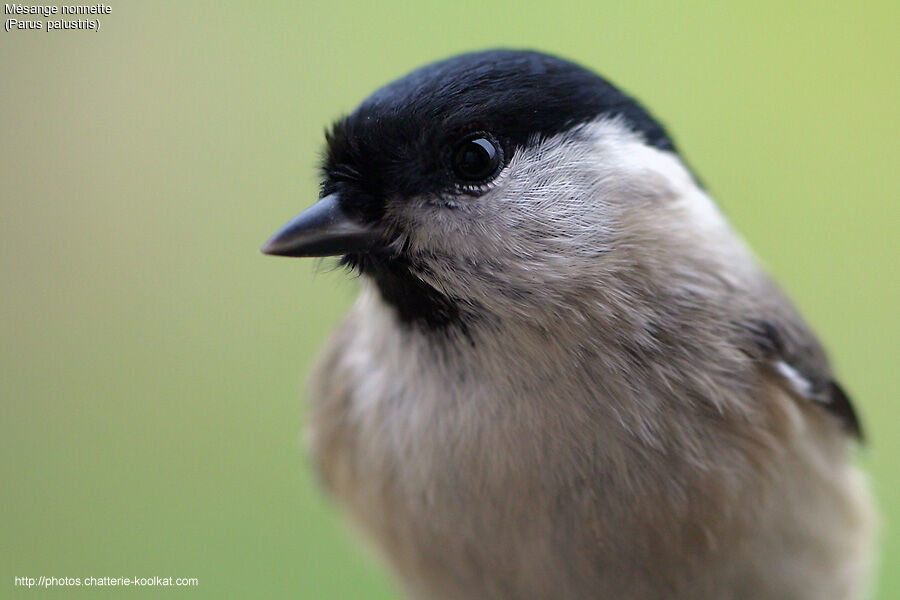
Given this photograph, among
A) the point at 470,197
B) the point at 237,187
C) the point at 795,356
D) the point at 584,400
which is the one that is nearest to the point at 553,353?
the point at 584,400

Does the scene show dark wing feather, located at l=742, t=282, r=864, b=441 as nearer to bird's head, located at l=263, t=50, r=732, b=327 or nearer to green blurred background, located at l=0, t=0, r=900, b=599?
bird's head, located at l=263, t=50, r=732, b=327

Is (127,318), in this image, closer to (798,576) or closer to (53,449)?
(53,449)

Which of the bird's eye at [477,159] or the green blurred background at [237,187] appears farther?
the green blurred background at [237,187]

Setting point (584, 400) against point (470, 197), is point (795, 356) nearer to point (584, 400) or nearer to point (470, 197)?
point (584, 400)

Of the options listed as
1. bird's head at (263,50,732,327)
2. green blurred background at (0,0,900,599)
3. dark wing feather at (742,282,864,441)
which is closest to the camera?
bird's head at (263,50,732,327)

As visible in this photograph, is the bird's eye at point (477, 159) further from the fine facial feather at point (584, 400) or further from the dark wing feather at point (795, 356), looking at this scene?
the dark wing feather at point (795, 356)

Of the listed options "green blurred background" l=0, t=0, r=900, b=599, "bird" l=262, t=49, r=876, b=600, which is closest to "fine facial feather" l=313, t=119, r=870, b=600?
"bird" l=262, t=49, r=876, b=600

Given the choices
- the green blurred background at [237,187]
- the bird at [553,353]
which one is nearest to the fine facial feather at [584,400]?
the bird at [553,353]
